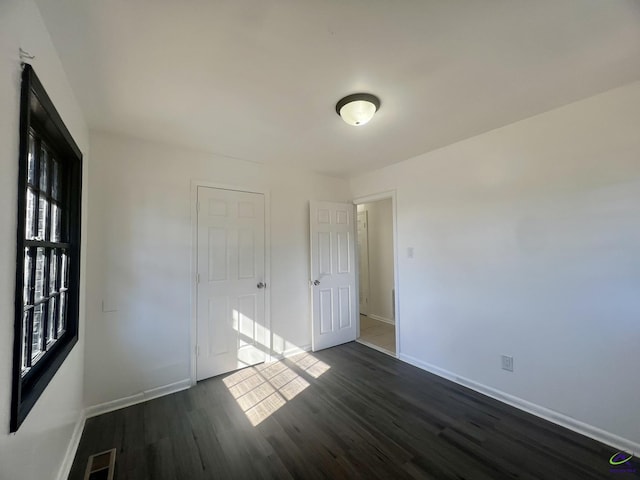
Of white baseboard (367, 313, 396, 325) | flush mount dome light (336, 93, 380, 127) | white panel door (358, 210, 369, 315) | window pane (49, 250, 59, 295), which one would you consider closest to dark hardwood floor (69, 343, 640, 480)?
window pane (49, 250, 59, 295)

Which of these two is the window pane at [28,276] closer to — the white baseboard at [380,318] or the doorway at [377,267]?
the doorway at [377,267]

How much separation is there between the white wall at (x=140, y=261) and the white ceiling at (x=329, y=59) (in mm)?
346

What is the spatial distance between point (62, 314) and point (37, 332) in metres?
0.52

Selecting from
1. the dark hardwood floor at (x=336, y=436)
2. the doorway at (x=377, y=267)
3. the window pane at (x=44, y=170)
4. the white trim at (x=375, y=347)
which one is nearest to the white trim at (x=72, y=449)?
the dark hardwood floor at (x=336, y=436)

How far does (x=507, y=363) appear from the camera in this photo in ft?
7.77

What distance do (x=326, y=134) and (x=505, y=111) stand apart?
4.84 ft

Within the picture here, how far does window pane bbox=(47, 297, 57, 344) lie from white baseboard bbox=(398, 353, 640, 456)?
10.8 feet

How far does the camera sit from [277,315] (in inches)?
131

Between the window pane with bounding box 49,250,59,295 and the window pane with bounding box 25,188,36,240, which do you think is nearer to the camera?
the window pane with bounding box 25,188,36,240

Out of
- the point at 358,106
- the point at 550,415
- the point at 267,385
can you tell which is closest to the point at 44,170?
the point at 358,106

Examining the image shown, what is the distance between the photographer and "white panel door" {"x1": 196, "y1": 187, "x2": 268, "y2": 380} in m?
2.85

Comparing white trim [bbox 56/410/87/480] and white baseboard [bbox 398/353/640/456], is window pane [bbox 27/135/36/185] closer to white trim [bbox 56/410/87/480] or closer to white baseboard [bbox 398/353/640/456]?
white trim [bbox 56/410/87/480]

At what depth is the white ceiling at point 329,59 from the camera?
125cm

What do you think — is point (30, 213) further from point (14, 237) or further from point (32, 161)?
point (14, 237)
